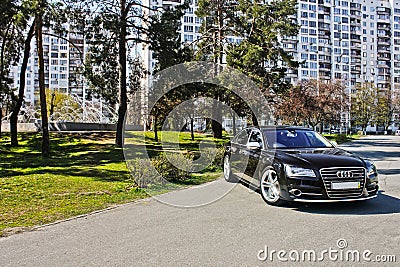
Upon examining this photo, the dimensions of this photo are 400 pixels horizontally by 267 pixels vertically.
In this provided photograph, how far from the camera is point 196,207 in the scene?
24.5ft

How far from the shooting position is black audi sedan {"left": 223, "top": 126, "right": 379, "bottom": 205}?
6629mm

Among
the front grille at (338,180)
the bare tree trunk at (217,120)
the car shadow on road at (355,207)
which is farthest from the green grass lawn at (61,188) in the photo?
the bare tree trunk at (217,120)

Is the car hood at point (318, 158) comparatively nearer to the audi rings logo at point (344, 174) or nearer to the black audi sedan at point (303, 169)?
the black audi sedan at point (303, 169)

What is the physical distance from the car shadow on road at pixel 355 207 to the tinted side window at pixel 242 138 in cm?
257

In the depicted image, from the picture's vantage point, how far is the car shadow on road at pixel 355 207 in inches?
265

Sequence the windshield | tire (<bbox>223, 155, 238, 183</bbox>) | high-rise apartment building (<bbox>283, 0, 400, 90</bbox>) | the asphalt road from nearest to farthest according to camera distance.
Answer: the asphalt road < the windshield < tire (<bbox>223, 155, 238, 183</bbox>) < high-rise apartment building (<bbox>283, 0, 400, 90</bbox>)

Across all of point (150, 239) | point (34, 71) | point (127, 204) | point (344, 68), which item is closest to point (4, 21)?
point (127, 204)

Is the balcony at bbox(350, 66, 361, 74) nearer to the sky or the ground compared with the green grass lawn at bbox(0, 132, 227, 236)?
nearer to the sky

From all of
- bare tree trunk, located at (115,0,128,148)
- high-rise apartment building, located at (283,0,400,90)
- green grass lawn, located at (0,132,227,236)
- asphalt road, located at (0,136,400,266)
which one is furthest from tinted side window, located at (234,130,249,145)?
high-rise apartment building, located at (283,0,400,90)

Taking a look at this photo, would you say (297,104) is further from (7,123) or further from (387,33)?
(387,33)

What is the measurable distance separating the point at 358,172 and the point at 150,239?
3734 millimetres

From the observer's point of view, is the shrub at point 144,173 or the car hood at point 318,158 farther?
the shrub at point 144,173

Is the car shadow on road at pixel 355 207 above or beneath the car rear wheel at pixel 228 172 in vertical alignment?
beneath

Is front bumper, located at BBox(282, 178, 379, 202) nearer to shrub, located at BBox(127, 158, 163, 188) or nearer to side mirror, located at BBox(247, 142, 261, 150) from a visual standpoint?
side mirror, located at BBox(247, 142, 261, 150)
